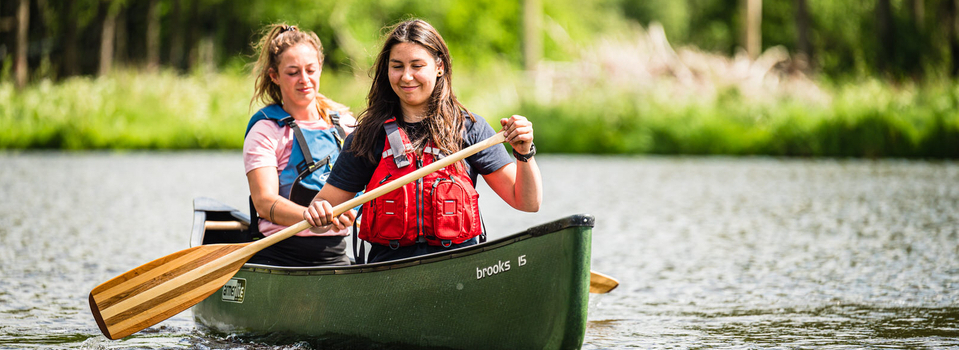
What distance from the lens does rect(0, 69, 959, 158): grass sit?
17.1 m

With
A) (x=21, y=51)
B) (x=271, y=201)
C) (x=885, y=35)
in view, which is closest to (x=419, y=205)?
(x=271, y=201)

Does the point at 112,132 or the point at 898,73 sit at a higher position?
the point at 898,73

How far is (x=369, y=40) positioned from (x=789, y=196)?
2573 cm

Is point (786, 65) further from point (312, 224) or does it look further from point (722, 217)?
point (312, 224)

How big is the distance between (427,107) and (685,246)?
183 inches

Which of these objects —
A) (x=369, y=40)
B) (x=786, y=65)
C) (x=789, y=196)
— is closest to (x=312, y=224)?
(x=789, y=196)

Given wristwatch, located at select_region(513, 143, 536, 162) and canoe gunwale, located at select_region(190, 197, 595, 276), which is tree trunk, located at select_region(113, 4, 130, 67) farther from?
wristwatch, located at select_region(513, 143, 536, 162)

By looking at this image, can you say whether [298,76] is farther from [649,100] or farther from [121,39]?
[121,39]

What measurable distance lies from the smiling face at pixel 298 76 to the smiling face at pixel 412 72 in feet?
2.84

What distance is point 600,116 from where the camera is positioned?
19.8 m

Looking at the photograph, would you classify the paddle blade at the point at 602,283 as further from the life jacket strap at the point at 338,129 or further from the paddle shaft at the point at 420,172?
the paddle shaft at the point at 420,172

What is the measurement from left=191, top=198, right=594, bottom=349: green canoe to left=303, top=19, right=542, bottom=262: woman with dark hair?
17cm

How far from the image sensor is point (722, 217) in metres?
10.2

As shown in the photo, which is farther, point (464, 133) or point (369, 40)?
point (369, 40)
